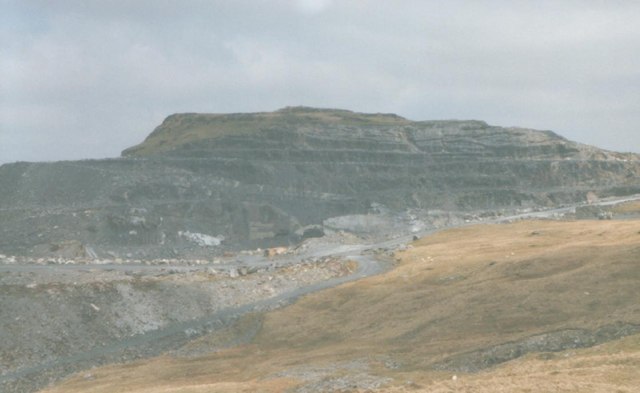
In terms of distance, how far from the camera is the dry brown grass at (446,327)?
4025cm

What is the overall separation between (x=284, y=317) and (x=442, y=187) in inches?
4766

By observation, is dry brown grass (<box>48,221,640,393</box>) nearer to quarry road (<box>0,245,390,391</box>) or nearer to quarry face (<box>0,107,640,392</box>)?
quarry road (<box>0,245,390,391</box>)

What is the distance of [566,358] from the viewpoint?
43.8 m

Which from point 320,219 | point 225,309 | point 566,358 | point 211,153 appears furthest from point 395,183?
point 566,358

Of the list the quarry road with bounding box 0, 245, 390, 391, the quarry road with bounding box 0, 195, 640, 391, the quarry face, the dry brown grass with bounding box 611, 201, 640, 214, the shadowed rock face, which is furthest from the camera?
the dry brown grass with bounding box 611, 201, 640, 214

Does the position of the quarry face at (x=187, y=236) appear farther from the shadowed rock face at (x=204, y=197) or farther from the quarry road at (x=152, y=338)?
the shadowed rock face at (x=204, y=197)

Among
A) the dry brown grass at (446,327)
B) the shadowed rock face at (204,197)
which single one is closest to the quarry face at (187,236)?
the shadowed rock face at (204,197)

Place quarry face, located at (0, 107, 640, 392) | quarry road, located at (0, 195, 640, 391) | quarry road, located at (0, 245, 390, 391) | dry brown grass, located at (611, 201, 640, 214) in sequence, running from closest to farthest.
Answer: quarry road, located at (0, 245, 390, 391)
quarry road, located at (0, 195, 640, 391)
quarry face, located at (0, 107, 640, 392)
dry brown grass, located at (611, 201, 640, 214)

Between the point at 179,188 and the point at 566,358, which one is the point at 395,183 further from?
the point at 566,358

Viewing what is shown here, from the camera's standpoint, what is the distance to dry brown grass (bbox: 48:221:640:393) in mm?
40250

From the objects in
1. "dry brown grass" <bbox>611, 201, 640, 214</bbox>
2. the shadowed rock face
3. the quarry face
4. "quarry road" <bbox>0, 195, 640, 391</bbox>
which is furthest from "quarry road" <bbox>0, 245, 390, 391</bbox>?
"dry brown grass" <bbox>611, 201, 640, 214</bbox>

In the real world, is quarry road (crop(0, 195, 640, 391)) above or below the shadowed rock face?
below

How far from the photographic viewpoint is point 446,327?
6200 centimetres

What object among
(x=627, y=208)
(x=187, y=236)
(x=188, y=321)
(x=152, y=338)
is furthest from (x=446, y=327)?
(x=627, y=208)
